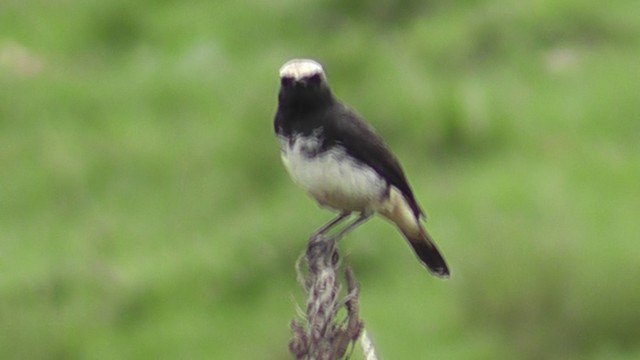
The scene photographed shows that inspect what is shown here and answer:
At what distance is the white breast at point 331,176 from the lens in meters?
6.78

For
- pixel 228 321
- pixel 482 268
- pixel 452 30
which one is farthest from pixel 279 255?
pixel 452 30

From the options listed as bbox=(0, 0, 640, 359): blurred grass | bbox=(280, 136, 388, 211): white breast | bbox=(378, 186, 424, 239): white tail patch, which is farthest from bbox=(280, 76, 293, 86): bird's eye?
bbox=(0, 0, 640, 359): blurred grass

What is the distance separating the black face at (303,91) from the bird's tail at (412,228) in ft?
2.20

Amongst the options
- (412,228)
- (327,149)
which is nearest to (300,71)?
(327,149)

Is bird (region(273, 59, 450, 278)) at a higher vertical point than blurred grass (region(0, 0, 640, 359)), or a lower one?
lower

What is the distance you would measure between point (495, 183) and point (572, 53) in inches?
101

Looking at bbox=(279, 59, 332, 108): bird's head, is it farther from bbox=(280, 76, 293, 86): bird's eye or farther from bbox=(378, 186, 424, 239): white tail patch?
bbox=(378, 186, 424, 239): white tail patch

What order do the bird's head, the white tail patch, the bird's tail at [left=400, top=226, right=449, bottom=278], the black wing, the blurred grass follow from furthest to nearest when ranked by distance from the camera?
the blurred grass, the bird's tail at [left=400, top=226, right=449, bottom=278], the white tail patch, the black wing, the bird's head

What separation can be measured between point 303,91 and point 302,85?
2 centimetres

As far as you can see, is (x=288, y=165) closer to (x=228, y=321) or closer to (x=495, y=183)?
(x=228, y=321)

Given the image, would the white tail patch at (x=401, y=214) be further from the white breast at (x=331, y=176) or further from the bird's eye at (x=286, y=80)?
the bird's eye at (x=286, y=80)

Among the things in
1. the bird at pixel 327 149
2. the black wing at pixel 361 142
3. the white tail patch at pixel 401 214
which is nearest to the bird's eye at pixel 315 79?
the bird at pixel 327 149

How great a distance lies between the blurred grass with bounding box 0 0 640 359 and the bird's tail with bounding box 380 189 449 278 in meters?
2.65

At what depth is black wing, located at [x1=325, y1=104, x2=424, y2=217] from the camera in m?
6.88
